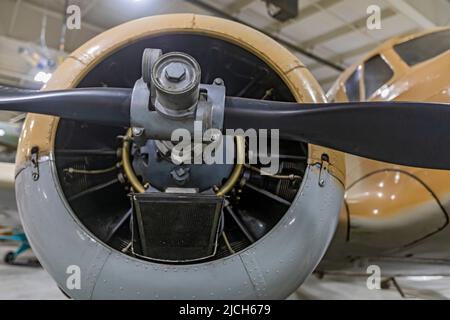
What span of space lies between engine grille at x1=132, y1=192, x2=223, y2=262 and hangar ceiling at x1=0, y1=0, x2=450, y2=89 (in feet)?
13.5

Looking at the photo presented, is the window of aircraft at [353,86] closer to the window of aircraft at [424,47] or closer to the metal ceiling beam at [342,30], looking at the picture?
the window of aircraft at [424,47]

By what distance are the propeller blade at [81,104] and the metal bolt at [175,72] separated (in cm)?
13

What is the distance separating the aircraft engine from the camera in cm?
100

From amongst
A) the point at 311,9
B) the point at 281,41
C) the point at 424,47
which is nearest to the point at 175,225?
the point at 424,47

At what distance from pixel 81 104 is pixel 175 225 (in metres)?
0.38

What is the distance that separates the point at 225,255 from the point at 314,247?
25 cm

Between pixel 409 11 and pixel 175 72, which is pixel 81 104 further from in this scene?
pixel 409 11

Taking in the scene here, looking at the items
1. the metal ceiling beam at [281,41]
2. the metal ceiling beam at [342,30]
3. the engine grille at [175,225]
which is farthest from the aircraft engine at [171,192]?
the metal ceiling beam at [342,30]

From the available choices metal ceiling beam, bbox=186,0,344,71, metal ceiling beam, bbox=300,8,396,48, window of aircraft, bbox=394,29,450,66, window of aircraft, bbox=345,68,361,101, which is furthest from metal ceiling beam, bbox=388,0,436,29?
window of aircraft, bbox=394,29,450,66

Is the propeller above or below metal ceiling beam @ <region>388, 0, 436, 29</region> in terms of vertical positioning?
below

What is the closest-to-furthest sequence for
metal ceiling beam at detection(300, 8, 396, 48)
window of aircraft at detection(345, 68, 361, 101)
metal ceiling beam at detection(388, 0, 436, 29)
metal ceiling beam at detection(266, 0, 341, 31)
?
window of aircraft at detection(345, 68, 361, 101), metal ceiling beam at detection(388, 0, 436, 29), metal ceiling beam at detection(266, 0, 341, 31), metal ceiling beam at detection(300, 8, 396, 48)

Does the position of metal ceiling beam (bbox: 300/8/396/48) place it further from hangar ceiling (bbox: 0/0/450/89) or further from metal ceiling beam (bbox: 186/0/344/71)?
metal ceiling beam (bbox: 186/0/344/71)

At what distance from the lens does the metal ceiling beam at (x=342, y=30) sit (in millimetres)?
5523
